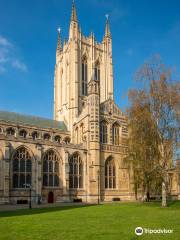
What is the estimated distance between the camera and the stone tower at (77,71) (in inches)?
2562

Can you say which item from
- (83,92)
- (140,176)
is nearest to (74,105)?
(83,92)

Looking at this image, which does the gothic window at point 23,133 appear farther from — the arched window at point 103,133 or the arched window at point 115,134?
the arched window at point 115,134

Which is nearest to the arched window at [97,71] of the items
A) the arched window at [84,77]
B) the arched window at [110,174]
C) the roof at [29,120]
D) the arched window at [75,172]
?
the arched window at [84,77]

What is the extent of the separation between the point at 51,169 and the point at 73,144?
647 centimetres

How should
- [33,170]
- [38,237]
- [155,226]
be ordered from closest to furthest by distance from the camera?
[38,237]
[155,226]
[33,170]

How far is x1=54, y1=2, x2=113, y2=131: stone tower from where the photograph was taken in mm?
65062

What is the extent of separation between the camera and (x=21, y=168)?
148 ft

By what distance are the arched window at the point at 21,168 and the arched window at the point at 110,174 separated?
47.7 ft

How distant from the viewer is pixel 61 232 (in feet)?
48.9

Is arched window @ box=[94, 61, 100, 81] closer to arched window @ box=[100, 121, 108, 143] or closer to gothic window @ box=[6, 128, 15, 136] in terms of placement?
arched window @ box=[100, 121, 108, 143]

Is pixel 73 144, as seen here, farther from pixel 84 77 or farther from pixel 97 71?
pixel 97 71

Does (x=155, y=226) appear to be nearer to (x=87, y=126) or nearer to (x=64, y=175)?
(x=64, y=175)

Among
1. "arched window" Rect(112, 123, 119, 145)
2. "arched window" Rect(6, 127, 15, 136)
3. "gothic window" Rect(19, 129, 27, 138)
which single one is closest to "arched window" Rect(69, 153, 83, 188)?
"arched window" Rect(112, 123, 119, 145)

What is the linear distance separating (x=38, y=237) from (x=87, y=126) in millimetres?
40082
